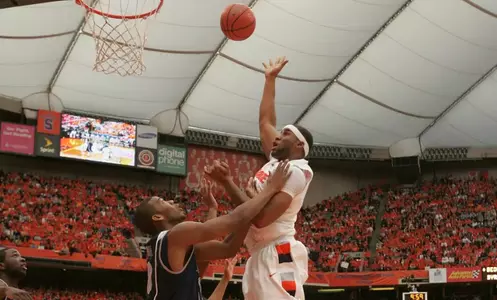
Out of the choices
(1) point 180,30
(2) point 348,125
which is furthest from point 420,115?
(1) point 180,30

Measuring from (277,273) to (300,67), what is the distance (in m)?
19.3

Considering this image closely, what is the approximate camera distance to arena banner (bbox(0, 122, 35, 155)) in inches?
992

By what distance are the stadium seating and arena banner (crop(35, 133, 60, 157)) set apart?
119 centimetres

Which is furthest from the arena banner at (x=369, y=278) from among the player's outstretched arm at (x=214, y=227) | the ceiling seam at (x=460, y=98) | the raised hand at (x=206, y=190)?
the player's outstretched arm at (x=214, y=227)

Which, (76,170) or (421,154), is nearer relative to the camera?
(76,170)

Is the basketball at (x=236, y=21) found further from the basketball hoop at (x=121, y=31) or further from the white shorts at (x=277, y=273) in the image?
the basketball hoop at (x=121, y=31)

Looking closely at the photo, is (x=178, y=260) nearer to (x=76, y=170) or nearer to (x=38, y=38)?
(x=38, y=38)

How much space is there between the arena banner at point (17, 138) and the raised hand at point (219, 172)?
70.3ft

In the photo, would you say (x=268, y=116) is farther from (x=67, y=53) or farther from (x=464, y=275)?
(x=464, y=275)

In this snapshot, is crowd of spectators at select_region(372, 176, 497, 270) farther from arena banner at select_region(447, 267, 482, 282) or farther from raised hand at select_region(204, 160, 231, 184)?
raised hand at select_region(204, 160, 231, 184)

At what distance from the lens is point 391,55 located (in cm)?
2389

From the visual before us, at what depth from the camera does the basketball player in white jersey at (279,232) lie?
16.4 feet

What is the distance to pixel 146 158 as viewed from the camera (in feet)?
89.9

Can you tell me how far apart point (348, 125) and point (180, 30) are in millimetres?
9636
